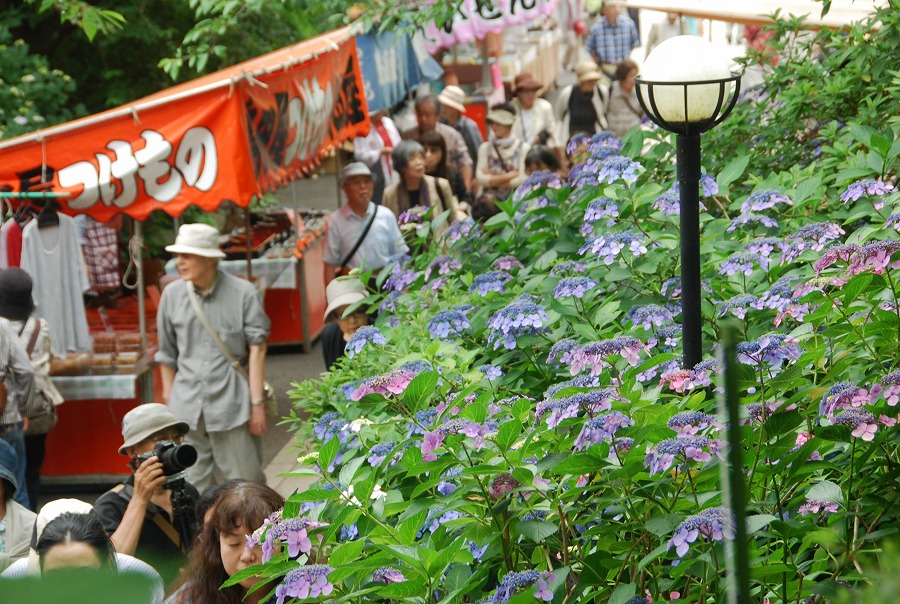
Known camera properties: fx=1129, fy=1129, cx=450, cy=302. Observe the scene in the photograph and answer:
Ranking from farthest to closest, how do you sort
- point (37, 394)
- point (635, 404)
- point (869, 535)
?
point (37, 394), point (635, 404), point (869, 535)

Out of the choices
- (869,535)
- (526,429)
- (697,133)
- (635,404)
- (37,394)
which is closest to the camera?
(869,535)

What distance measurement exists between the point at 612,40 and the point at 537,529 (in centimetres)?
1404

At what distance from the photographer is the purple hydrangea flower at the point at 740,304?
9.43 ft

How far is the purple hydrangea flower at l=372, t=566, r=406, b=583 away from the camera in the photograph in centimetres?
211

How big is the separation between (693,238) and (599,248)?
38 cm

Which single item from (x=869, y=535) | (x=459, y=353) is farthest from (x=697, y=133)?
(x=869, y=535)

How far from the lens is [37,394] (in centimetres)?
623

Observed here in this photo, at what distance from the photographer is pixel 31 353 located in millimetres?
6301

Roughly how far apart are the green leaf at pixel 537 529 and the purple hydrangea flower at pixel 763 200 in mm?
1918

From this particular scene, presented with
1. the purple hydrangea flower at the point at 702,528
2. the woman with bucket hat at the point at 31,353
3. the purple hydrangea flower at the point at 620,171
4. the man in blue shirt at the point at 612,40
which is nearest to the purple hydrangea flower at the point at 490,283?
the purple hydrangea flower at the point at 620,171

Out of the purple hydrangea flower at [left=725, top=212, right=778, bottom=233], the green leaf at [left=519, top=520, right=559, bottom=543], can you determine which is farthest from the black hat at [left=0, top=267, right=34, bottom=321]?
the green leaf at [left=519, top=520, right=559, bottom=543]

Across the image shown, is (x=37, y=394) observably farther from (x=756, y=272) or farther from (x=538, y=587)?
(x=538, y=587)

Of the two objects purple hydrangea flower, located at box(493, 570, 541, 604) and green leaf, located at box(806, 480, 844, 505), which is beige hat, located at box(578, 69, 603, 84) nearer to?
green leaf, located at box(806, 480, 844, 505)

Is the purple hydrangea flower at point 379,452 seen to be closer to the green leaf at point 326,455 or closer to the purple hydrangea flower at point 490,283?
the green leaf at point 326,455
